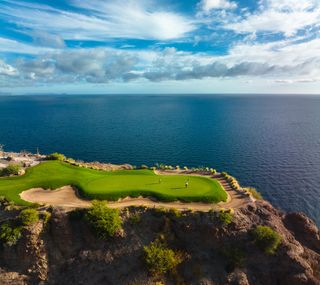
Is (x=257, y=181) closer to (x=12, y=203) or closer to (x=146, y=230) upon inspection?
(x=146, y=230)

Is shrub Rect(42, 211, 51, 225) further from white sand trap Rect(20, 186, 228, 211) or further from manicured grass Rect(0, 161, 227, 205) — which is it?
manicured grass Rect(0, 161, 227, 205)

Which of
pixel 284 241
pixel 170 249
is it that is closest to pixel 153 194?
pixel 170 249

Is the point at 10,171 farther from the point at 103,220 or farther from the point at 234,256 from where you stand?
the point at 234,256

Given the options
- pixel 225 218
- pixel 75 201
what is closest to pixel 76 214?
pixel 75 201

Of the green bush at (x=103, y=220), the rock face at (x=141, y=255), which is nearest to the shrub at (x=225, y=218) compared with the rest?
the rock face at (x=141, y=255)

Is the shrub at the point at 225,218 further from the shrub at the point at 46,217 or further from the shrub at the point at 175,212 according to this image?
the shrub at the point at 46,217

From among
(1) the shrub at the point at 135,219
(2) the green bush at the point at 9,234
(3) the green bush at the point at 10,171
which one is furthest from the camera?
(3) the green bush at the point at 10,171
